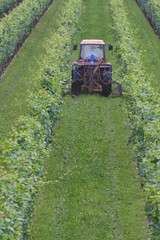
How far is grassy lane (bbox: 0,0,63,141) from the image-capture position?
62.1 feet

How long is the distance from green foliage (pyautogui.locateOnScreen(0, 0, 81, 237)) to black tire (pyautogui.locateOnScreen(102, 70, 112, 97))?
2.00 m

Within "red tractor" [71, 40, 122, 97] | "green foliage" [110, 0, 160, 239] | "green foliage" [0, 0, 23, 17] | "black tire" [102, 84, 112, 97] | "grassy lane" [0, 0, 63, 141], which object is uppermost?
"green foliage" [110, 0, 160, 239]

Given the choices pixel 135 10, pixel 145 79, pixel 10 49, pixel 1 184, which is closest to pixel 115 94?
pixel 145 79

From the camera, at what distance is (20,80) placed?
928 inches

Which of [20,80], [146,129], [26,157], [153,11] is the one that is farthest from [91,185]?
[153,11]

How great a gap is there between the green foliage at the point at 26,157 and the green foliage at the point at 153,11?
609 inches

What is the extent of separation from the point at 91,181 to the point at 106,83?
6.95 meters

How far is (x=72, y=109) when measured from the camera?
63.6 ft

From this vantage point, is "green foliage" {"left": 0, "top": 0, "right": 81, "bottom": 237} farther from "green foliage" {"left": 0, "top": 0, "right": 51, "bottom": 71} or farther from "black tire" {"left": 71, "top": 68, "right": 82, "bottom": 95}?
"green foliage" {"left": 0, "top": 0, "right": 51, "bottom": 71}

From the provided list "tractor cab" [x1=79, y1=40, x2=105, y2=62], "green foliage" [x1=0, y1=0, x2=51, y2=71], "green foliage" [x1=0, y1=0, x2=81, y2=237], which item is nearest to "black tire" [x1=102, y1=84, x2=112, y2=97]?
"tractor cab" [x1=79, y1=40, x2=105, y2=62]

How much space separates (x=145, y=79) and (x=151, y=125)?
5.24 meters

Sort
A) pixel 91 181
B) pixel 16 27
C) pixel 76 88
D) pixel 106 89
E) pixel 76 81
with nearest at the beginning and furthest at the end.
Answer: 1. pixel 91 181
2. pixel 76 81
3. pixel 106 89
4. pixel 76 88
5. pixel 16 27

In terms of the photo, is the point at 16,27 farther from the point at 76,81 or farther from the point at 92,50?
the point at 76,81

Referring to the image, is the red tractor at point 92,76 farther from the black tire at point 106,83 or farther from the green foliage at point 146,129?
the green foliage at point 146,129
